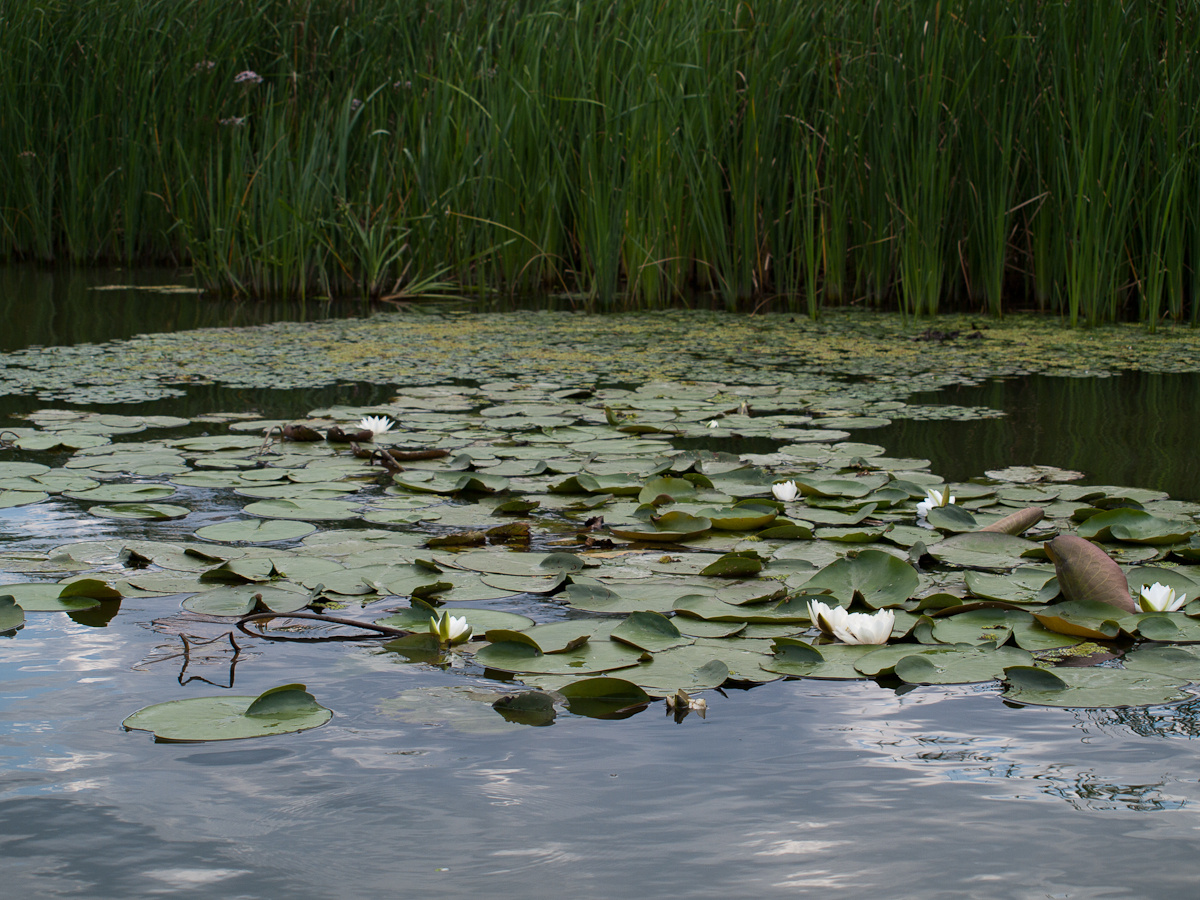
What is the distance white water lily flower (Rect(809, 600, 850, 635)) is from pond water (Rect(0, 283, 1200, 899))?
0.13 m

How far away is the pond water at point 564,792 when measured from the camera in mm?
938

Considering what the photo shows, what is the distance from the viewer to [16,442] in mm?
2531

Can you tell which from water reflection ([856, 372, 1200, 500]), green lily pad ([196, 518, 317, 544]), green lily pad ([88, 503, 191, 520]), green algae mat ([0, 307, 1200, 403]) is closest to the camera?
green lily pad ([196, 518, 317, 544])

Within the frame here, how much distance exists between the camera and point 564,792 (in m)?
1.08

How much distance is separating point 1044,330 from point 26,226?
20.5ft

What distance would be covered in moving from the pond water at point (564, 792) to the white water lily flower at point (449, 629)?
0.22ft

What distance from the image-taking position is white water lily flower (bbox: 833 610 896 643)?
1.43 metres

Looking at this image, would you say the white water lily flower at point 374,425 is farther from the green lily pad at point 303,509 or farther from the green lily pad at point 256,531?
the green lily pad at point 256,531

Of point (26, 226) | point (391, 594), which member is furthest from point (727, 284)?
point (26, 226)

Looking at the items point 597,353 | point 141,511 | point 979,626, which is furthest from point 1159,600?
point 597,353

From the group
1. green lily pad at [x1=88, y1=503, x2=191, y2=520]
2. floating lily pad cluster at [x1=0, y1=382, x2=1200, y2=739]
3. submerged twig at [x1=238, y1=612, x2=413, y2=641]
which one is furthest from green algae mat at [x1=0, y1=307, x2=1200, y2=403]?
submerged twig at [x1=238, y1=612, x2=413, y2=641]

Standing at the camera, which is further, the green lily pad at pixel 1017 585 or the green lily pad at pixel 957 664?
the green lily pad at pixel 1017 585

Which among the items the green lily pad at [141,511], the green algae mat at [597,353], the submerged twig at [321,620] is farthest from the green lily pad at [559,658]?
the green algae mat at [597,353]

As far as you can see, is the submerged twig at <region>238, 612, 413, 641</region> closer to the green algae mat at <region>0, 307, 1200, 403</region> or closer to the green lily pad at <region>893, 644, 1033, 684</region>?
the green lily pad at <region>893, 644, 1033, 684</region>
